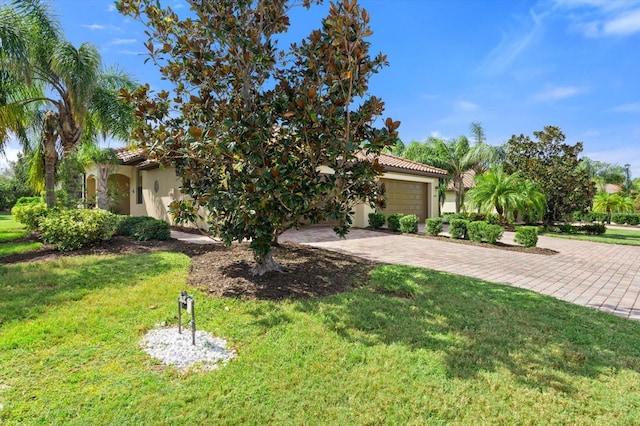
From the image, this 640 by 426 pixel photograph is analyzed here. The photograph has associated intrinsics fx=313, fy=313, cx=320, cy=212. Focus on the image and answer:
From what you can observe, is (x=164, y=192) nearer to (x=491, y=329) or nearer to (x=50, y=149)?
(x=50, y=149)

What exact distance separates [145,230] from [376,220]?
1061 centimetres

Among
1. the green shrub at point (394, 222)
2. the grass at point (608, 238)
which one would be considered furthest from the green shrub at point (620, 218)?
the green shrub at point (394, 222)

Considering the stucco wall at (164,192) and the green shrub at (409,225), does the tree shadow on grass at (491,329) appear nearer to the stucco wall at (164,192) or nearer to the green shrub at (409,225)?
the green shrub at (409,225)

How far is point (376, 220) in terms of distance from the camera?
53.8ft

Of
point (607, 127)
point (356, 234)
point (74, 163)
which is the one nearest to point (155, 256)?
point (74, 163)

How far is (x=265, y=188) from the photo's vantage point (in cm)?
459

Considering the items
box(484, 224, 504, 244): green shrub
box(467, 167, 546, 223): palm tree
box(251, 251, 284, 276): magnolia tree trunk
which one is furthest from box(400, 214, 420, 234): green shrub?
box(251, 251, 284, 276): magnolia tree trunk

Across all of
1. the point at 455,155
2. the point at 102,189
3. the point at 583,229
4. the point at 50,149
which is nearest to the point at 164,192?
the point at 102,189

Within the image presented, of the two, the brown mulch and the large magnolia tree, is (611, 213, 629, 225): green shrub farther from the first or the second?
the large magnolia tree

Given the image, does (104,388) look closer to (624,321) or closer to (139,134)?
(139,134)

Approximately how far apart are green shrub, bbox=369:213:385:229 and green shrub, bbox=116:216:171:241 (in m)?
9.89

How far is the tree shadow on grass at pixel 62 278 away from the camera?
4625mm

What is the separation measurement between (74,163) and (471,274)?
13966 mm

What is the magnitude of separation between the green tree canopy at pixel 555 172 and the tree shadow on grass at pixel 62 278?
735 inches
